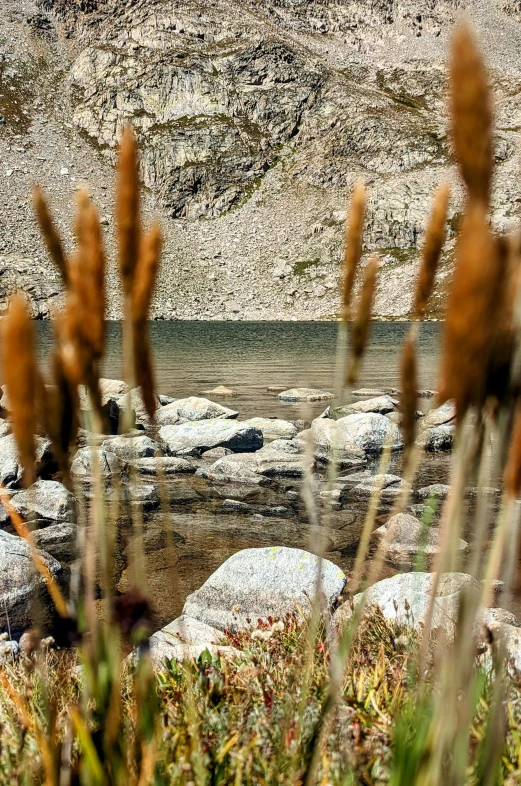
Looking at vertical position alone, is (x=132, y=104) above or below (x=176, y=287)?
above

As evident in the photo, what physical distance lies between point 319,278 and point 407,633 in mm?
113652

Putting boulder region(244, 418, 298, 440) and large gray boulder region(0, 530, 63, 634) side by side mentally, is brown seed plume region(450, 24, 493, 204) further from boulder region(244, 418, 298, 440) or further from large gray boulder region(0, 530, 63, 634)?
boulder region(244, 418, 298, 440)

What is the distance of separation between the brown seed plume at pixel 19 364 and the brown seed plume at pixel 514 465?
0.72 metres

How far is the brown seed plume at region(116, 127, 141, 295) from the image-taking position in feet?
3.11

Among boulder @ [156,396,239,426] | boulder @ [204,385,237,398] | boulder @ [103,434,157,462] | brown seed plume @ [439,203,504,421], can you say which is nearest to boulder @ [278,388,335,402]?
boulder @ [204,385,237,398]

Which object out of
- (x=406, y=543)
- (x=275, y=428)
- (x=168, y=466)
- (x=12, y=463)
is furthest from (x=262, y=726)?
(x=275, y=428)

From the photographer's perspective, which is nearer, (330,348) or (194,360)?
(194,360)

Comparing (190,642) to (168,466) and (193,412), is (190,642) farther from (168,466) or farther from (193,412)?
(193,412)

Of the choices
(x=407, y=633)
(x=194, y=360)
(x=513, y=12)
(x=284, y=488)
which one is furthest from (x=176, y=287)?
(x=513, y=12)

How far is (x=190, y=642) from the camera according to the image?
16.2 ft

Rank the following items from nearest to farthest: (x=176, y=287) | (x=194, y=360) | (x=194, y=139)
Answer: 1. (x=194, y=360)
2. (x=176, y=287)
3. (x=194, y=139)

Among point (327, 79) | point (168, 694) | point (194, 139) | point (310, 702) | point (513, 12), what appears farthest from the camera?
point (513, 12)

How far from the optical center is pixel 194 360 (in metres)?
40.5

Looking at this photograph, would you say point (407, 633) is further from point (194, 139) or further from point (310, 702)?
point (194, 139)
